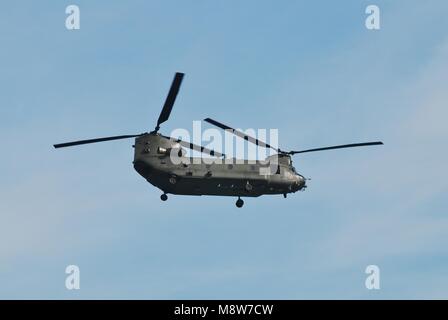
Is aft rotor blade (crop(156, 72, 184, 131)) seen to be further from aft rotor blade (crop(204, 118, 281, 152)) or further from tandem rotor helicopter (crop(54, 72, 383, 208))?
aft rotor blade (crop(204, 118, 281, 152))

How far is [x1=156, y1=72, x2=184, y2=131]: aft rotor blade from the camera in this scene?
73.6m

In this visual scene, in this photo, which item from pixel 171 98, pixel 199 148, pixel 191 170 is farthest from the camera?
pixel 199 148

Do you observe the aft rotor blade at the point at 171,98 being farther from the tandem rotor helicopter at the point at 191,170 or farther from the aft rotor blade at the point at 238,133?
the aft rotor blade at the point at 238,133

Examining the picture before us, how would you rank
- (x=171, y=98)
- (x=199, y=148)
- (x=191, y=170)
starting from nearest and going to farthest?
1. (x=171, y=98)
2. (x=191, y=170)
3. (x=199, y=148)

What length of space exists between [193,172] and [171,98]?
8.74m

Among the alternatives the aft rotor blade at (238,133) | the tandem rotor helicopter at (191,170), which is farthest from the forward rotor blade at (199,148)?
the aft rotor blade at (238,133)

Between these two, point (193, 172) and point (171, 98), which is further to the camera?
point (193, 172)

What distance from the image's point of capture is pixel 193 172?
82125 millimetres

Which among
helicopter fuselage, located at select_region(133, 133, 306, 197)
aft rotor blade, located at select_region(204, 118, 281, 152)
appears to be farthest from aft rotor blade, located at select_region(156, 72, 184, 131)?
aft rotor blade, located at select_region(204, 118, 281, 152)

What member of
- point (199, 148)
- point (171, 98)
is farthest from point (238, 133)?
point (171, 98)

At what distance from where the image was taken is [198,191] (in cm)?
8325

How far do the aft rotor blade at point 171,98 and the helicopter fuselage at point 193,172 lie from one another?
Result: 2.41 metres

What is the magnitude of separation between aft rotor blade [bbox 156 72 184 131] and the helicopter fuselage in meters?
2.41

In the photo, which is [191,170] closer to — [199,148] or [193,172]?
[193,172]
